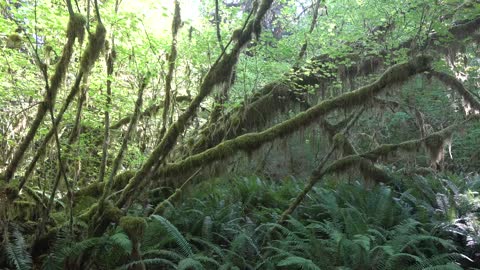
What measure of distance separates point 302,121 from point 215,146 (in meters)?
1.44

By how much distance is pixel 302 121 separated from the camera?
6.12m

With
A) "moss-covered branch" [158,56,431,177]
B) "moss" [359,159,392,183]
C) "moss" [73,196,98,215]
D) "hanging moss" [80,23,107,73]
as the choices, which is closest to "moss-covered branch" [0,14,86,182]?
"hanging moss" [80,23,107,73]

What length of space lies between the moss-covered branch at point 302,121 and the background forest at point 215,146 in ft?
0.07

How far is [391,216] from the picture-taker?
272 inches

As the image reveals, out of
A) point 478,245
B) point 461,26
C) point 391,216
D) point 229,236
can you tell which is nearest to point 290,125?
point 229,236

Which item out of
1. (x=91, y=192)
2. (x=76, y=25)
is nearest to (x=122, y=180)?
(x=91, y=192)

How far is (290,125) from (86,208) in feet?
12.1

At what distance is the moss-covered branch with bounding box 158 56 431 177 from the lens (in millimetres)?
5812

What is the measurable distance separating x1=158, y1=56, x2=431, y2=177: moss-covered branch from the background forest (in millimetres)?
21

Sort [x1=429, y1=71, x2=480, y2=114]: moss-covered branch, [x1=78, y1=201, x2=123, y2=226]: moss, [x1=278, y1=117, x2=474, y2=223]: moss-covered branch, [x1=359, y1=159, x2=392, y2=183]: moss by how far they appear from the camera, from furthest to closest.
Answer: [x1=429, y1=71, x2=480, y2=114]: moss-covered branch → [x1=359, y1=159, x2=392, y2=183]: moss → [x1=278, y1=117, x2=474, y2=223]: moss-covered branch → [x1=78, y1=201, x2=123, y2=226]: moss

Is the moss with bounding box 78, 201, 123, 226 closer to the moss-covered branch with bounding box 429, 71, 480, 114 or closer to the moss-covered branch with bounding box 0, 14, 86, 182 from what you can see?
the moss-covered branch with bounding box 0, 14, 86, 182

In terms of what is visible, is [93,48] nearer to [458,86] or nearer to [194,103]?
[194,103]

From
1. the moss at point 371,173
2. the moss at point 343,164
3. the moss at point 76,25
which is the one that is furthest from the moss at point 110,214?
the moss at point 371,173

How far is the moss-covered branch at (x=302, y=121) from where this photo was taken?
581cm
